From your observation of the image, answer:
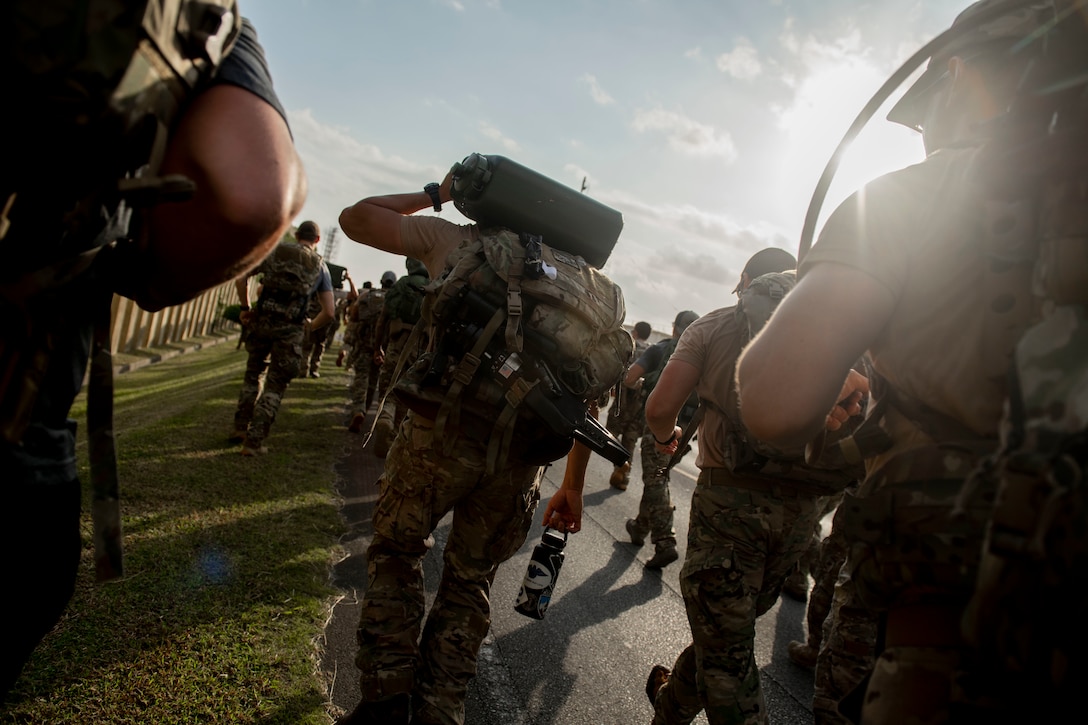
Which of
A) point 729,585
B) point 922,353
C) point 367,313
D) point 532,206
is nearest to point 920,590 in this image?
point 922,353

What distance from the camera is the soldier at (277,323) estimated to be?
6117 millimetres

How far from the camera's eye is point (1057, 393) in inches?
36.5

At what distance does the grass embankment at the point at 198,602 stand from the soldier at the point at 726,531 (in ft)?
4.94

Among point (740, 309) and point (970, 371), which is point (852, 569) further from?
point (740, 309)

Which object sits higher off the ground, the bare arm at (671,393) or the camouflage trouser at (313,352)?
the bare arm at (671,393)

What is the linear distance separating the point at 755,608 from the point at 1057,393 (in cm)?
178

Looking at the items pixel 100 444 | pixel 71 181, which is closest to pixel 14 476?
pixel 100 444

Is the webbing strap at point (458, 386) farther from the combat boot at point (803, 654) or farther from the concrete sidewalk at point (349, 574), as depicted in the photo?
the combat boot at point (803, 654)

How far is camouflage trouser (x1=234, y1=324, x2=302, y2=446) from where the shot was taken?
6164 mm

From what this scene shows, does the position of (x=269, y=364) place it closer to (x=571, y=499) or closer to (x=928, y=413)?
(x=571, y=499)

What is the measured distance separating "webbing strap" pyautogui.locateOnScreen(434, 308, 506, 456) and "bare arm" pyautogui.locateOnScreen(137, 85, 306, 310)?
1148 mm

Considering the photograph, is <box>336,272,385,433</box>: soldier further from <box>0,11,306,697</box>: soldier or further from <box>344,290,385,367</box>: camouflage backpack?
<box>0,11,306,697</box>: soldier

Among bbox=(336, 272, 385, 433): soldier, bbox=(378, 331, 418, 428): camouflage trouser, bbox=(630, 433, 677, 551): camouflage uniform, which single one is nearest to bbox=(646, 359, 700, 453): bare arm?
bbox=(630, 433, 677, 551): camouflage uniform

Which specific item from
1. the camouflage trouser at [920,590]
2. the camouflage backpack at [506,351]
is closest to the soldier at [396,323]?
the camouflage backpack at [506,351]
